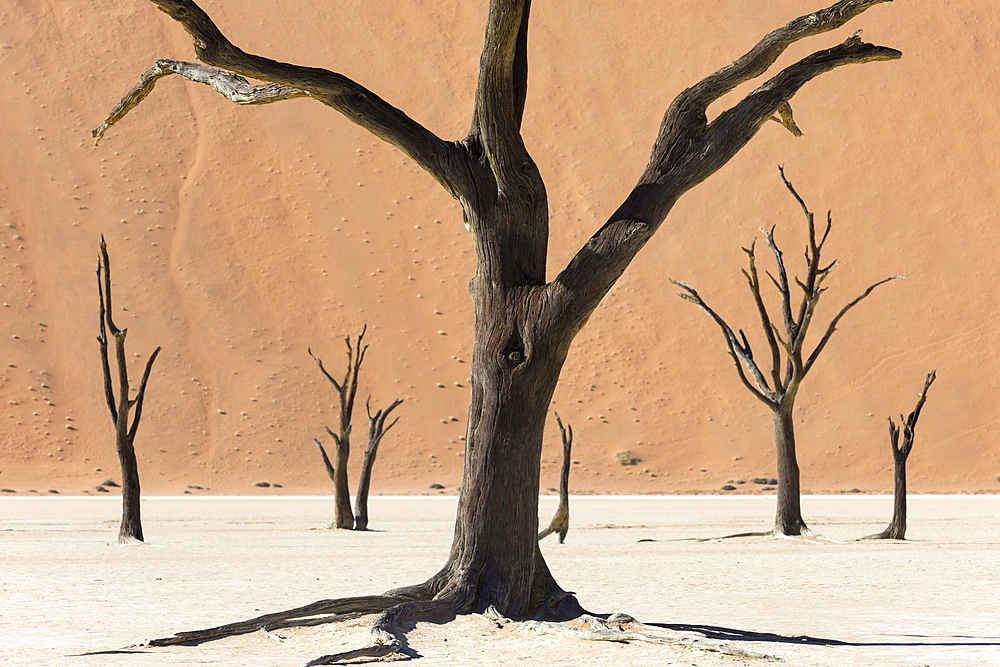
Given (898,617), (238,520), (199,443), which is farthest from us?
(199,443)

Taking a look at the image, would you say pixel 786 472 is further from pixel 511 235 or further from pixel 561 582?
pixel 511 235

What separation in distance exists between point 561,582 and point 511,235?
5.63m

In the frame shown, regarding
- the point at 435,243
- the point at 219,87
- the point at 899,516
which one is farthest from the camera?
the point at 435,243

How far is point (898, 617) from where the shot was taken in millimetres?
9953

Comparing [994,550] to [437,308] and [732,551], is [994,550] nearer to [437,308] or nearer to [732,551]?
[732,551]

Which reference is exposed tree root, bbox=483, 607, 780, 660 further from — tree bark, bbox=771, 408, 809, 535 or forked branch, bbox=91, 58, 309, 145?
tree bark, bbox=771, 408, 809, 535

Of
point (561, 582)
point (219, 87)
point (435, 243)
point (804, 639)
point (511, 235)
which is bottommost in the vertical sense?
point (804, 639)

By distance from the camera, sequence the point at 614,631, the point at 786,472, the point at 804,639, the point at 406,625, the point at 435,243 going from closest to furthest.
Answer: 1. the point at 614,631
2. the point at 406,625
3. the point at 804,639
4. the point at 786,472
5. the point at 435,243

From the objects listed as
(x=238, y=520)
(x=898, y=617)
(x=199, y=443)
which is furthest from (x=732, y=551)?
(x=199, y=443)

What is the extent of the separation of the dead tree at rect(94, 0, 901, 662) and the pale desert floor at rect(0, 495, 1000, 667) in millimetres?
547

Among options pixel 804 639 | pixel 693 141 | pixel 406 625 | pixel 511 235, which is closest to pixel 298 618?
pixel 406 625

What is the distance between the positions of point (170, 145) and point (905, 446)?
49.8 m

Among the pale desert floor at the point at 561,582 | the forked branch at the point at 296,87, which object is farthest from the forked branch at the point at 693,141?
the pale desert floor at the point at 561,582

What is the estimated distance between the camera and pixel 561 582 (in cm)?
1319
